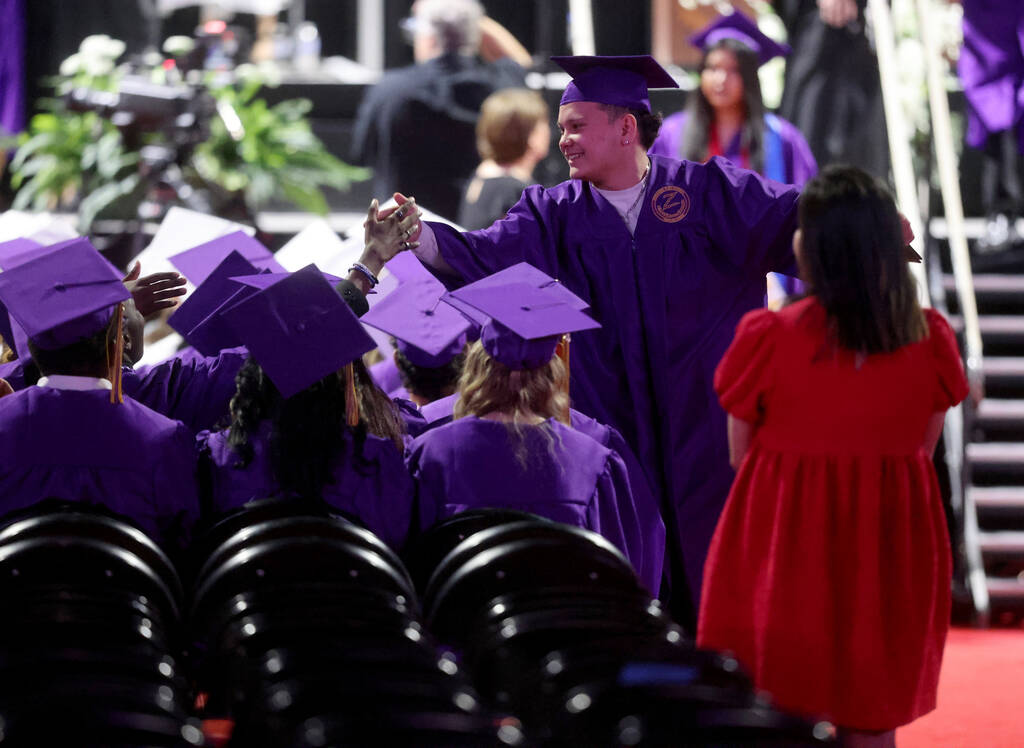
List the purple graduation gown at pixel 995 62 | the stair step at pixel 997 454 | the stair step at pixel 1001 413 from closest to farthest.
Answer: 1. the stair step at pixel 997 454
2. the stair step at pixel 1001 413
3. the purple graduation gown at pixel 995 62

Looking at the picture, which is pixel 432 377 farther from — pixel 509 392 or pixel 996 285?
pixel 996 285

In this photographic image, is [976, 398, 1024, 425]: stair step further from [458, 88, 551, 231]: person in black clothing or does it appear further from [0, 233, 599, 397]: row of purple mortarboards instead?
[0, 233, 599, 397]: row of purple mortarboards

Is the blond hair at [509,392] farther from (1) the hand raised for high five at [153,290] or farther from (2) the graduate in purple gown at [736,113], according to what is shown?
(2) the graduate in purple gown at [736,113]

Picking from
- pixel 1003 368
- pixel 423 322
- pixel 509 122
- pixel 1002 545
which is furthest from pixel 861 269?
pixel 1003 368

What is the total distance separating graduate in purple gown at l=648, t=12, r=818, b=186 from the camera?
6.43m

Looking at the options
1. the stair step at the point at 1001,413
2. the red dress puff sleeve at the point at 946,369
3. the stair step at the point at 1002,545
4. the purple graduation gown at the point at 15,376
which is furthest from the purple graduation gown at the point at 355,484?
the stair step at the point at 1001,413

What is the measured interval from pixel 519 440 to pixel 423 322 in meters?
0.83

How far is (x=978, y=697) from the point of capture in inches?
189

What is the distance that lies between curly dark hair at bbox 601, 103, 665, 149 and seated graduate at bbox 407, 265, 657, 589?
85 centimetres

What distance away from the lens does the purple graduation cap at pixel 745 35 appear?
6414 millimetres

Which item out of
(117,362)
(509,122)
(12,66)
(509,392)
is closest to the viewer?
(117,362)

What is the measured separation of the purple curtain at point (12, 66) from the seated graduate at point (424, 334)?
6.51 meters

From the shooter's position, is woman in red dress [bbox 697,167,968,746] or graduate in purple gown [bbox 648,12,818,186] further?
graduate in purple gown [bbox 648,12,818,186]

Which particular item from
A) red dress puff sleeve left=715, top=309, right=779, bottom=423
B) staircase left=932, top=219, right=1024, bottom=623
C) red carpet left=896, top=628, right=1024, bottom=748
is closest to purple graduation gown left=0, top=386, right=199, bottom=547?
red dress puff sleeve left=715, top=309, right=779, bottom=423
